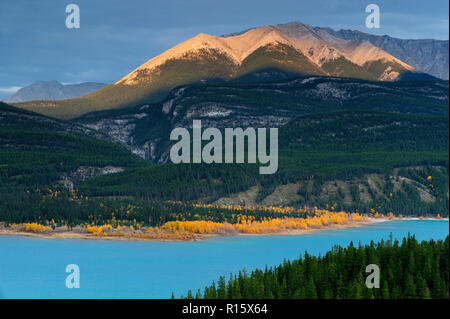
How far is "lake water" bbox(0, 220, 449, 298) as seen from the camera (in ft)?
396

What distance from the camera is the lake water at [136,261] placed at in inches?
4749

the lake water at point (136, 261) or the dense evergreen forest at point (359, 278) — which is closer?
the dense evergreen forest at point (359, 278)

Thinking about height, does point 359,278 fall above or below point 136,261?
above

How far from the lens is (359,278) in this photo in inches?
3248

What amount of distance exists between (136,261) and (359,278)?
256 ft

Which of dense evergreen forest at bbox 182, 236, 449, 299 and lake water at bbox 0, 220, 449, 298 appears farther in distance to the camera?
lake water at bbox 0, 220, 449, 298

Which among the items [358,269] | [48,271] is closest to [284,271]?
[358,269]

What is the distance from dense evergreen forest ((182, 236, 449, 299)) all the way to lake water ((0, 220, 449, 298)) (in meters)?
27.7

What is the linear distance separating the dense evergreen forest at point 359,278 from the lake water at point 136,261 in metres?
27.7

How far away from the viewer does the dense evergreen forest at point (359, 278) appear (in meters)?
Result: 79.1
